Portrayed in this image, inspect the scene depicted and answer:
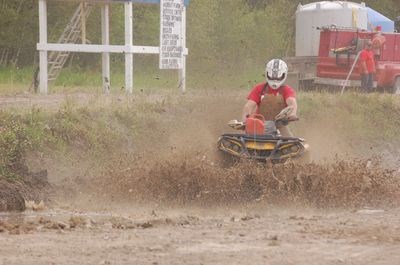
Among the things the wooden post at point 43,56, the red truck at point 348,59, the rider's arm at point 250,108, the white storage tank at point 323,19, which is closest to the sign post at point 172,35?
the wooden post at point 43,56

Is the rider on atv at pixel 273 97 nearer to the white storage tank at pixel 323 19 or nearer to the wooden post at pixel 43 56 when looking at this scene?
the wooden post at pixel 43 56

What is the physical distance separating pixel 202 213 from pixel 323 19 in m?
24.7

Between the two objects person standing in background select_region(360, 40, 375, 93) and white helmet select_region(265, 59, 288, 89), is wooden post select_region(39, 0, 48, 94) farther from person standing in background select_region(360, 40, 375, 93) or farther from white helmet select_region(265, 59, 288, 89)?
white helmet select_region(265, 59, 288, 89)

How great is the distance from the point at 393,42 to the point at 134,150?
16177mm

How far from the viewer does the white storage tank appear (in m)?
36.9

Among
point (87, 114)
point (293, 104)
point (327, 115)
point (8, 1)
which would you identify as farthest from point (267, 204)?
point (8, 1)

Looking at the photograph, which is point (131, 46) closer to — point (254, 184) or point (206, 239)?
point (254, 184)

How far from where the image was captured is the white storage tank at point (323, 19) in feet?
121

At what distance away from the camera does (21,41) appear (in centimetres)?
4525

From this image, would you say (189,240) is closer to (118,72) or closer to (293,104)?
(293,104)

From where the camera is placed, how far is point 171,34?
2645 centimetres

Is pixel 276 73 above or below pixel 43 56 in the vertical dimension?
above

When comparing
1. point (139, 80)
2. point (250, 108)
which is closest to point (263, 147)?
point (250, 108)

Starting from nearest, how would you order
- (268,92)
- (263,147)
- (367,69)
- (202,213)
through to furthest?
(202,213) < (263,147) < (268,92) < (367,69)
